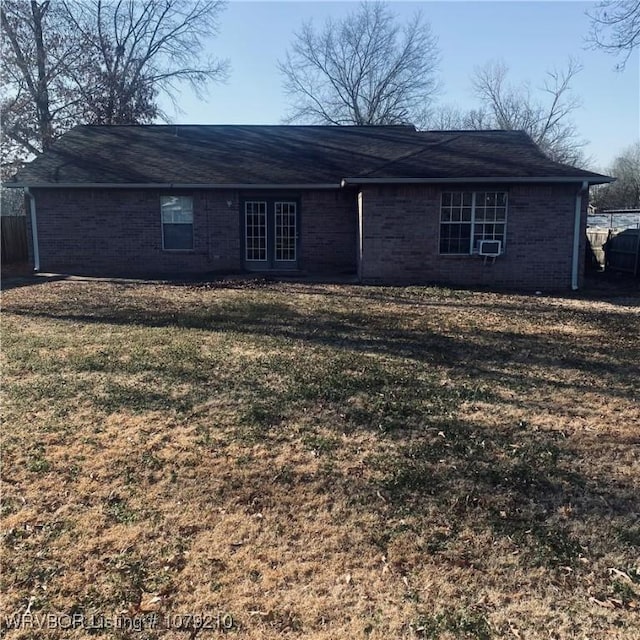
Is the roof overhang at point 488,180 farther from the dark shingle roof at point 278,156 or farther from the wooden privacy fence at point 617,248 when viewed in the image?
the wooden privacy fence at point 617,248

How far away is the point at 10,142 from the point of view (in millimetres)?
26625

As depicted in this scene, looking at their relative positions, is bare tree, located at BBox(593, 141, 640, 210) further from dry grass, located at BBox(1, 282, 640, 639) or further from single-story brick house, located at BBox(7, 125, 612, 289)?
dry grass, located at BBox(1, 282, 640, 639)

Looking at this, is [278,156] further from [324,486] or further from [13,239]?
[324,486]

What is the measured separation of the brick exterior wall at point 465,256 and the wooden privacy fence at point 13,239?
13.4m

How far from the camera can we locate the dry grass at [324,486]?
8.91ft

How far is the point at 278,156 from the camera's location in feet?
59.8

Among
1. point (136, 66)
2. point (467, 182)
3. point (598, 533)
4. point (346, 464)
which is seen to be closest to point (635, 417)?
point (598, 533)

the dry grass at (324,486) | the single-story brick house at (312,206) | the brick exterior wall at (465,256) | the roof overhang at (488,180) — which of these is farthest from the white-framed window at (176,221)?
the dry grass at (324,486)

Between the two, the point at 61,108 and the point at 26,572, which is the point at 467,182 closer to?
the point at 26,572

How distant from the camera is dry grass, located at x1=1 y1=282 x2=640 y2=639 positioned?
272cm

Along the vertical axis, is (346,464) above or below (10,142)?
below

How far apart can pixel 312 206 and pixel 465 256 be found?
4.81 meters

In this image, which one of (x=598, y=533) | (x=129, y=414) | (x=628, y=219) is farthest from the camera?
(x=628, y=219)

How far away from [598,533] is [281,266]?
47.0ft
